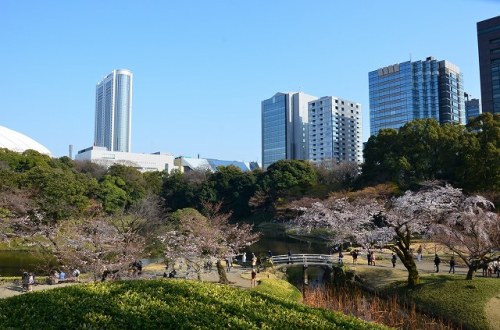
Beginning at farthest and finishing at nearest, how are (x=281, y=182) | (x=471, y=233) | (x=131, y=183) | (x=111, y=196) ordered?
1. (x=281, y=182)
2. (x=131, y=183)
3. (x=111, y=196)
4. (x=471, y=233)

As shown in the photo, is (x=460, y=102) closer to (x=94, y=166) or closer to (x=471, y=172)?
(x=471, y=172)

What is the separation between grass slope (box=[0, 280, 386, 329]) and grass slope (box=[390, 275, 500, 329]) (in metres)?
8.24

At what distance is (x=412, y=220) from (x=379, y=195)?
1527 cm

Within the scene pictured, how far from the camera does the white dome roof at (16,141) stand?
7894 centimetres

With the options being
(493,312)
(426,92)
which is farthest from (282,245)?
(426,92)

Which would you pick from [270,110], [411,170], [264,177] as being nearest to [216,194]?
[264,177]

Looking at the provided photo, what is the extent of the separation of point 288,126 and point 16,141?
62.7m

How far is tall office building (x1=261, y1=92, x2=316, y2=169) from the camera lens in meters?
111

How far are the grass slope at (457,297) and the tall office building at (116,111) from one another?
163105 mm

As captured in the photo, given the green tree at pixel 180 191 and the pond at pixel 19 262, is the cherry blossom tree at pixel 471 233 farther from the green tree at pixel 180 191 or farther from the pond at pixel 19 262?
the green tree at pixel 180 191

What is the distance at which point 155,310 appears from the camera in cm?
623

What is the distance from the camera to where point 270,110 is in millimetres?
115688

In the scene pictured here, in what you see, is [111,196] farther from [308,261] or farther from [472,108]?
[472,108]

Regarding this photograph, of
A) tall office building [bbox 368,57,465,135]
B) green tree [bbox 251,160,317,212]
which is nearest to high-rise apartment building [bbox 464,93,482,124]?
tall office building [bbox 368,57,465,135]
